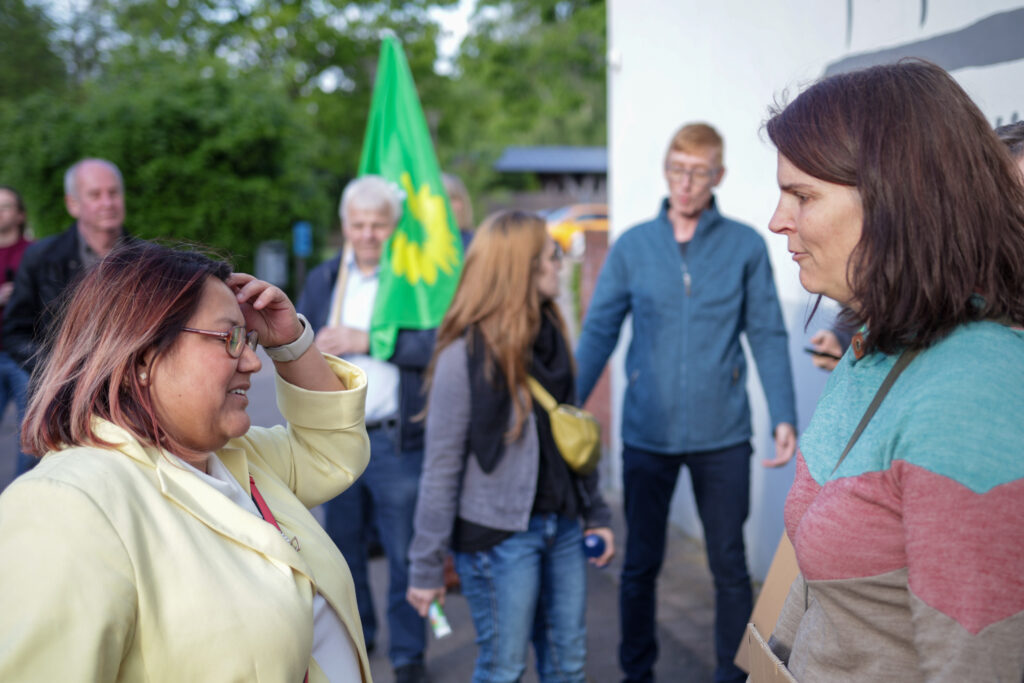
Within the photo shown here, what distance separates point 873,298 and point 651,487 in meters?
2.37

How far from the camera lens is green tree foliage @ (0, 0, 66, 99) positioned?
24.7 m

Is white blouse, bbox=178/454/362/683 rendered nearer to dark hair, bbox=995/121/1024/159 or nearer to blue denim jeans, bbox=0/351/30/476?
dark hair, bbox=995/121/1024/159

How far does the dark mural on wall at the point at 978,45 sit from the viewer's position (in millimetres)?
2815

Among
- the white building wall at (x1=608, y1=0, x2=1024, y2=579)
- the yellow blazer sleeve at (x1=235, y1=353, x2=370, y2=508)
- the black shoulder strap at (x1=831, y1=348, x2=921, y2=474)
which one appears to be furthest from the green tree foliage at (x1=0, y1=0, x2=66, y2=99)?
the black shoulder strap at (x1=831, y1=348, x2=921, y2=474)

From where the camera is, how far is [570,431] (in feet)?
9.66

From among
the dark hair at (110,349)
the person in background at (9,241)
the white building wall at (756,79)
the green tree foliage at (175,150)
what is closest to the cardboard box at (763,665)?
the dark hair at (110,349)

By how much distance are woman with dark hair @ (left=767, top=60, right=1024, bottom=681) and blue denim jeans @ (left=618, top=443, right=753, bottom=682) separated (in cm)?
206

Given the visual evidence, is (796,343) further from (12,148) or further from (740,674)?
(12,148)

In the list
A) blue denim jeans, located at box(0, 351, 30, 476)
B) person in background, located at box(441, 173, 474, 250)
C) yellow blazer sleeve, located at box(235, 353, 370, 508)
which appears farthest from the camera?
person in background, located at box(441, 173, 474, 250)

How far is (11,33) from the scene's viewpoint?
2491 cm

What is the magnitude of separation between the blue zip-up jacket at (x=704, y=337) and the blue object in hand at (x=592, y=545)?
0.61 m

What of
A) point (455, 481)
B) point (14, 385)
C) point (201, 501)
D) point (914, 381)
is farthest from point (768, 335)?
point (14, 385)

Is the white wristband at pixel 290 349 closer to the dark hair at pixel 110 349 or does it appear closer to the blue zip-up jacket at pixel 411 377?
the dark hair at pixel 110 349

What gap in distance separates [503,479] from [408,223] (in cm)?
200
